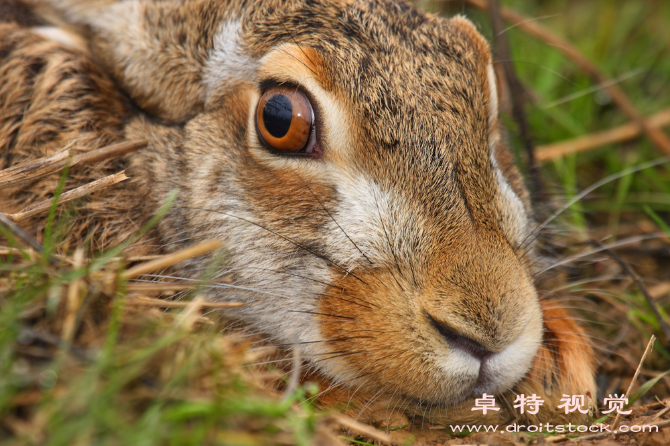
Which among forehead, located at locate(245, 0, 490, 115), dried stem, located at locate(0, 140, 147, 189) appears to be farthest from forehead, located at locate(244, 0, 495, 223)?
dried stem, located at locate(0, 140, 147, 189)

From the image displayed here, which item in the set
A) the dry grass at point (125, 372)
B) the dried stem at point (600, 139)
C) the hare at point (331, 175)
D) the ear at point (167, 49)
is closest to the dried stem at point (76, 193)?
the dry grass at point (125, 372)

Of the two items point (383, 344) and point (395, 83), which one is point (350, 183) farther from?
point (383, 344)

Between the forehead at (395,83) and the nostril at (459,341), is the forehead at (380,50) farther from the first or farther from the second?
the nostril at (459,341)

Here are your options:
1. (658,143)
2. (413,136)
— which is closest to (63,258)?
(413,136)

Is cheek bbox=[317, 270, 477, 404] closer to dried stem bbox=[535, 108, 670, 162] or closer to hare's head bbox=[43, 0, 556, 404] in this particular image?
hare's head bbox=[43, 0, 556, 404]

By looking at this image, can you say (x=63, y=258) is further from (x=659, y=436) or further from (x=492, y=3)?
(x=492, y=3)

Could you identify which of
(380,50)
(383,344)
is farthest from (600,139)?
(383,344)

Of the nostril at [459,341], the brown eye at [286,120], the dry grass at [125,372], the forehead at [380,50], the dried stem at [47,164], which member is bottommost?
the dry grass at [125,372]
